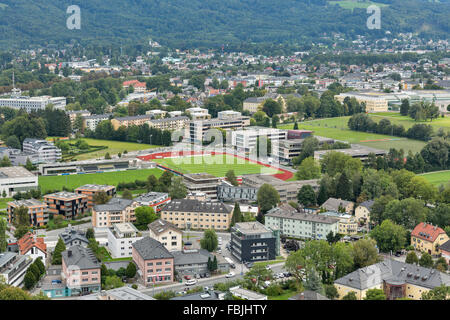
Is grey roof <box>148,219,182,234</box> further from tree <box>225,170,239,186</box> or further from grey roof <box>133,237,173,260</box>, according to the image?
tree <box>225,170,239,186</box>

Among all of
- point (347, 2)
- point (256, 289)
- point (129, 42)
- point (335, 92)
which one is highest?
point (347, 2)

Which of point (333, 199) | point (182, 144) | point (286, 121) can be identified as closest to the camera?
point (333, 199)

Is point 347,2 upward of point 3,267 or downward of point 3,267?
upward

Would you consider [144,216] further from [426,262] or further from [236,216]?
[426,262]

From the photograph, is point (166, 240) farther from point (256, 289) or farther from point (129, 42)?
point (129, 42)

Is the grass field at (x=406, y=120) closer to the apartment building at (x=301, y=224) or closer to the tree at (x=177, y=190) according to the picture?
the tree at (x=177, y=190)

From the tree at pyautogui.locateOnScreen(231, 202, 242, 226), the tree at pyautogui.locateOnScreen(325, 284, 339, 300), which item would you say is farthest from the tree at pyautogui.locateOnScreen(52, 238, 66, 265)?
the tree at pyautogui.locateOnScreen(325, 284, 339, 300)

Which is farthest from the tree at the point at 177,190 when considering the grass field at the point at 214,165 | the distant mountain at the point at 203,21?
the distant mountain at the point at 203,21

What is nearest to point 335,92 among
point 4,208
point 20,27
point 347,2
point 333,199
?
point 333,199
